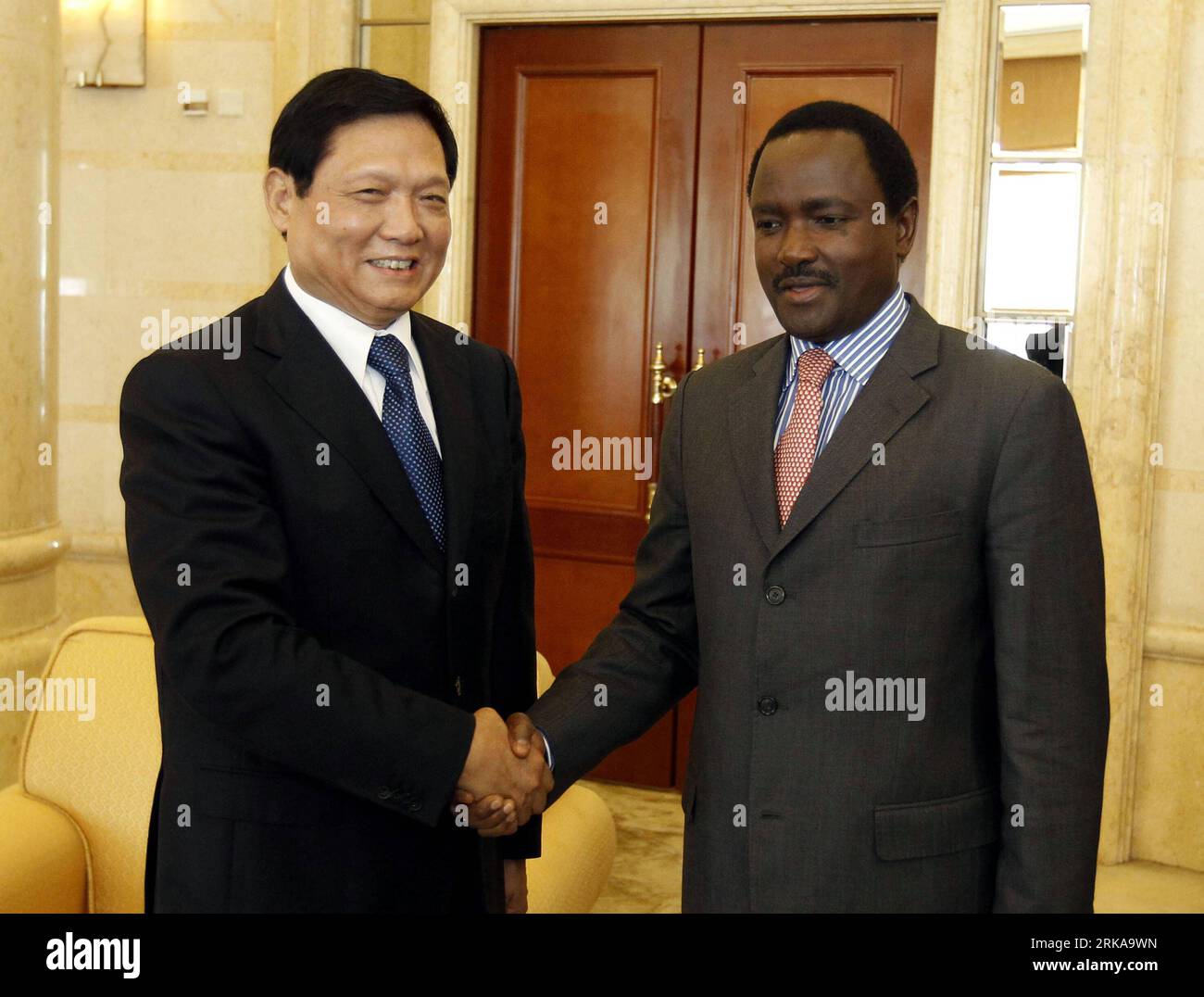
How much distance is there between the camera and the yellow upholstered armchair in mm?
2516

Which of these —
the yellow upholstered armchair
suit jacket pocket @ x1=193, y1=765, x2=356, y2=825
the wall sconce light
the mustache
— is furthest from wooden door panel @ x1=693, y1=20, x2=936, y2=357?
suit jacket pocket @ x1=193, y1=765, x2=356, y2=825

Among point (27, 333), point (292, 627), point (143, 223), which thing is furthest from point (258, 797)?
point (143, 223)

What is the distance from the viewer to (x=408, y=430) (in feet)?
6.23

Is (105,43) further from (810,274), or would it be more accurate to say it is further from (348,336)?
(810,274)

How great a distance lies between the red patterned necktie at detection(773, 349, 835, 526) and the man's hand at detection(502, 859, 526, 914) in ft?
2.28

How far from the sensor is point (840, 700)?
1778 mm

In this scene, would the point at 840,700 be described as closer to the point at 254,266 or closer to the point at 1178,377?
the point at 1178,377

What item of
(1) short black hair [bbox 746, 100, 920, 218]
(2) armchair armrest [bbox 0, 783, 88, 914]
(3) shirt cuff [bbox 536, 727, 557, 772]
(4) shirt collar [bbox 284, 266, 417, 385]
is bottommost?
(2) armchair armrest [bbox 0, 783, 88, 914]

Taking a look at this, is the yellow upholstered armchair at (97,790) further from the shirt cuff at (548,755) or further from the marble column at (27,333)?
the marble column at (27,333)

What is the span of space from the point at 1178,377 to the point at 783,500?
115 inches

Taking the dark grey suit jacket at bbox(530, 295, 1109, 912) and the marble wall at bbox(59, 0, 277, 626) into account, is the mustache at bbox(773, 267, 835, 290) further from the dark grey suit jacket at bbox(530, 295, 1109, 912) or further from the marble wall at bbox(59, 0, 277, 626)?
the marble wall at bbox(59, 0, 277, 626)

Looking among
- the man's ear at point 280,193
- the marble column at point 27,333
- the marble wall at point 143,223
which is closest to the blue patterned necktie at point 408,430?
the man's ear at point 280,193

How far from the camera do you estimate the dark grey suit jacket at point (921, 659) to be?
174cm
